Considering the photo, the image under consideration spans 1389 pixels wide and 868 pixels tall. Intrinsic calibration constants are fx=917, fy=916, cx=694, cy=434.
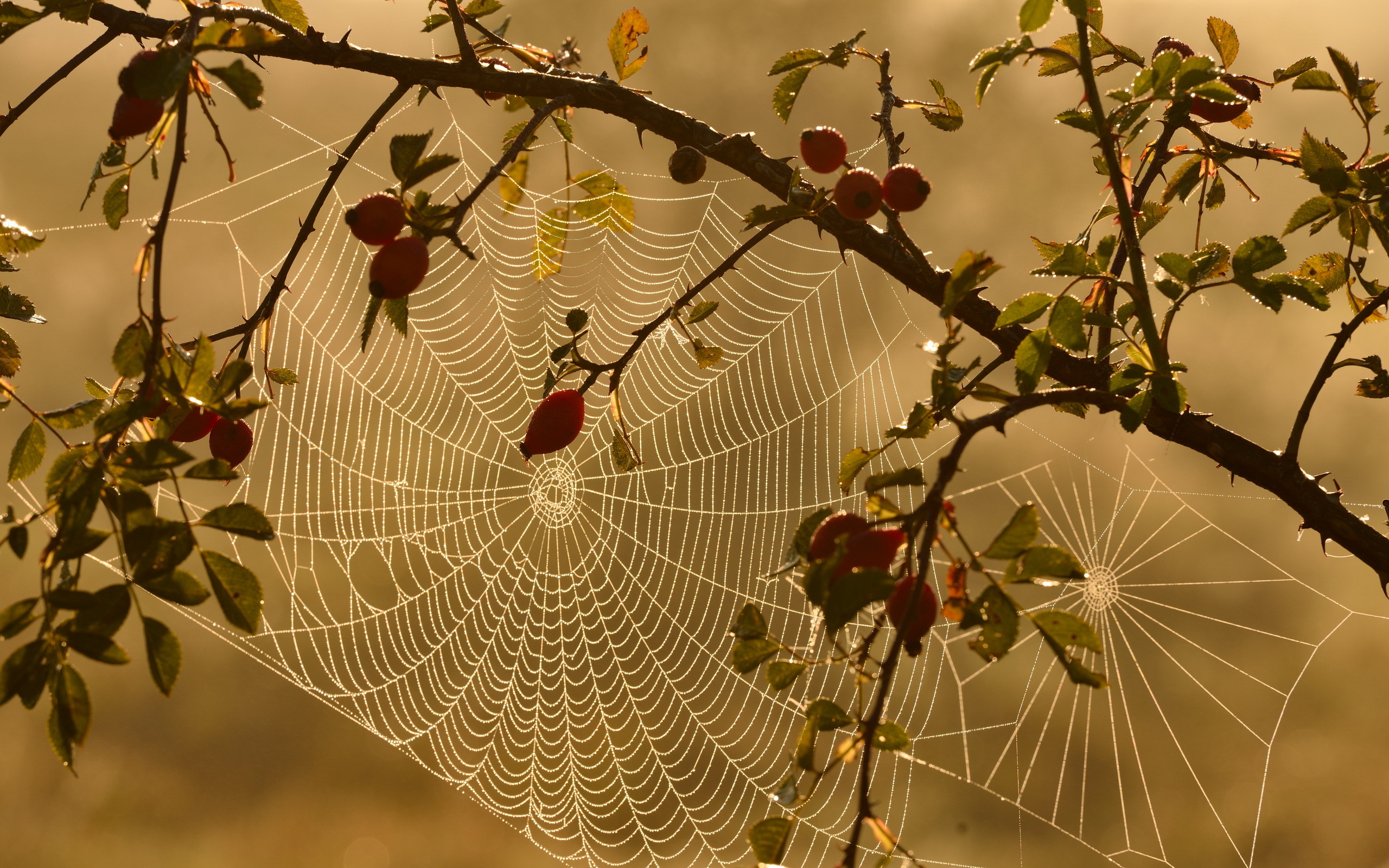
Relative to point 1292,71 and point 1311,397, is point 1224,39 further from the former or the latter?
point 1311,397

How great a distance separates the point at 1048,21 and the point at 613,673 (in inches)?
228

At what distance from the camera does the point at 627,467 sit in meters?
1.76

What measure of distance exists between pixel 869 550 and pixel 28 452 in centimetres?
129

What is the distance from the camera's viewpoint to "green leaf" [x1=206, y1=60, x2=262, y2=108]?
3.48 feet

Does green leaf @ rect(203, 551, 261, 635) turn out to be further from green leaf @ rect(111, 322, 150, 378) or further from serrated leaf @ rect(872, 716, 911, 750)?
serrated leaf @ rect(872, 716, 911, 750)

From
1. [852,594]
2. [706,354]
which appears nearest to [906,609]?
[852,594]

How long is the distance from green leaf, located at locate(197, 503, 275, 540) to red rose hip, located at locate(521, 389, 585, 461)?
0.60 meters

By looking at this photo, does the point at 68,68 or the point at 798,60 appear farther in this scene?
the point at 798,60

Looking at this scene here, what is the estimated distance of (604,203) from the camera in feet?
7.05

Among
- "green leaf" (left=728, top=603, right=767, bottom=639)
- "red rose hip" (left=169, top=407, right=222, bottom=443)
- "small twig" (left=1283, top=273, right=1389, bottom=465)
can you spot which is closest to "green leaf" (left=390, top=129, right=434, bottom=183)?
"red rose hip" (left=169, top=407, right=222, bottom=443)

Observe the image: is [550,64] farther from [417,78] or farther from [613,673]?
[613,673]

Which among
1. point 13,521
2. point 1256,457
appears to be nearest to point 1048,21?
point 1256,457

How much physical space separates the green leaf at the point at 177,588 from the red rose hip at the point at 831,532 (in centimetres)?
75

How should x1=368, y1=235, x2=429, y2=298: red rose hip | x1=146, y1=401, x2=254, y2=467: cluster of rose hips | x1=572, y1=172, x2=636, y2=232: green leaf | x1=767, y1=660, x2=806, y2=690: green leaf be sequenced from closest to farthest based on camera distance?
x1=368, y1=235, x2=429, y2=298: red rose hip
x1=767, y1=660, x2=806, y2=690: green leaf
x1=146, y1=401, x2=254, y2=467: cluster of rose hips
x1=572, y1=172, x2=636, y2=232: green leaf
